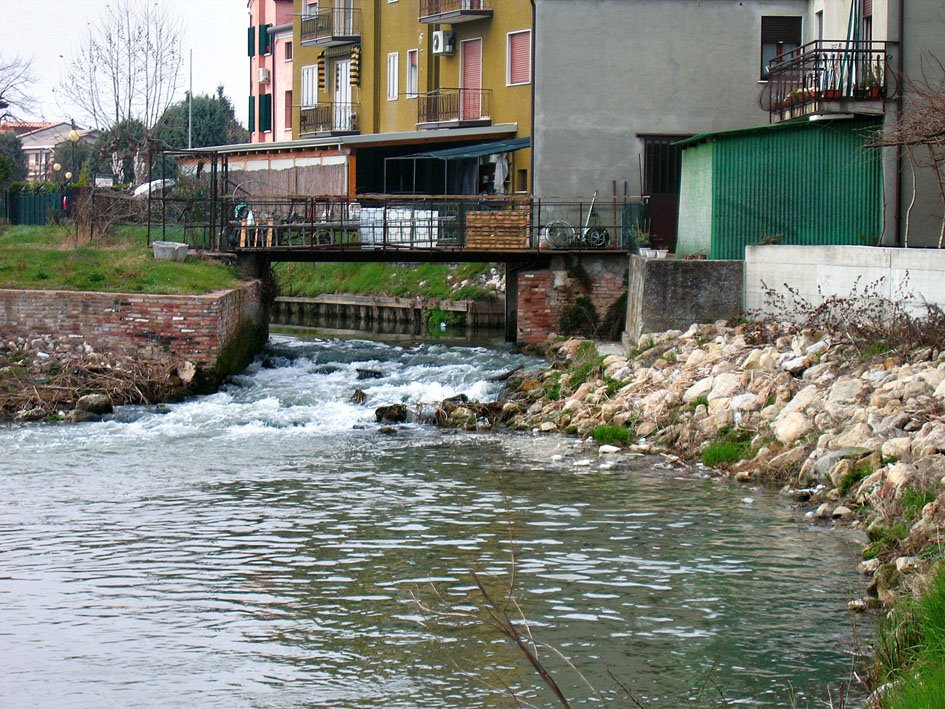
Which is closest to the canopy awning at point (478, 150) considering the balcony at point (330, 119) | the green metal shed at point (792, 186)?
the balcony at point (330, 119)

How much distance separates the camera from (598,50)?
107ft

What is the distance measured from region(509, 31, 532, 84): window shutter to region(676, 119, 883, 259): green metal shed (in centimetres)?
1325

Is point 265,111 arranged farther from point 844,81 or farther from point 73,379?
point 844,81

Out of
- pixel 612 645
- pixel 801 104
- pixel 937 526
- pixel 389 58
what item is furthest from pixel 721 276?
pixel 389 58

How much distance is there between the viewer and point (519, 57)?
130 feet

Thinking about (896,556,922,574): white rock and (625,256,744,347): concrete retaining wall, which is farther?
(625,256,744,347): concrete retaining wall

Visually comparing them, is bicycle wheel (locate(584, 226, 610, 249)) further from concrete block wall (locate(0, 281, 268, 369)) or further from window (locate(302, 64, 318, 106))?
window (locate(302, 64, 318, 106))

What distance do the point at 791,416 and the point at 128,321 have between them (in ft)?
39.5

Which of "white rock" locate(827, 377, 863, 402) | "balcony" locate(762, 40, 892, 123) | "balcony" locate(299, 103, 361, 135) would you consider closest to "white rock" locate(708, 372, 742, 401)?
"white rock" locate(827, 377, 863, 402)

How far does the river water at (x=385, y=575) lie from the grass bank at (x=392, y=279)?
54.8 feet

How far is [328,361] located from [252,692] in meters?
19.1

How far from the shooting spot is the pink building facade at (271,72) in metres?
60.8

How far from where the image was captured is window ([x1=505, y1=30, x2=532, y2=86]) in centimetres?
3931

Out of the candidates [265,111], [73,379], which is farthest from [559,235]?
[265,111]
